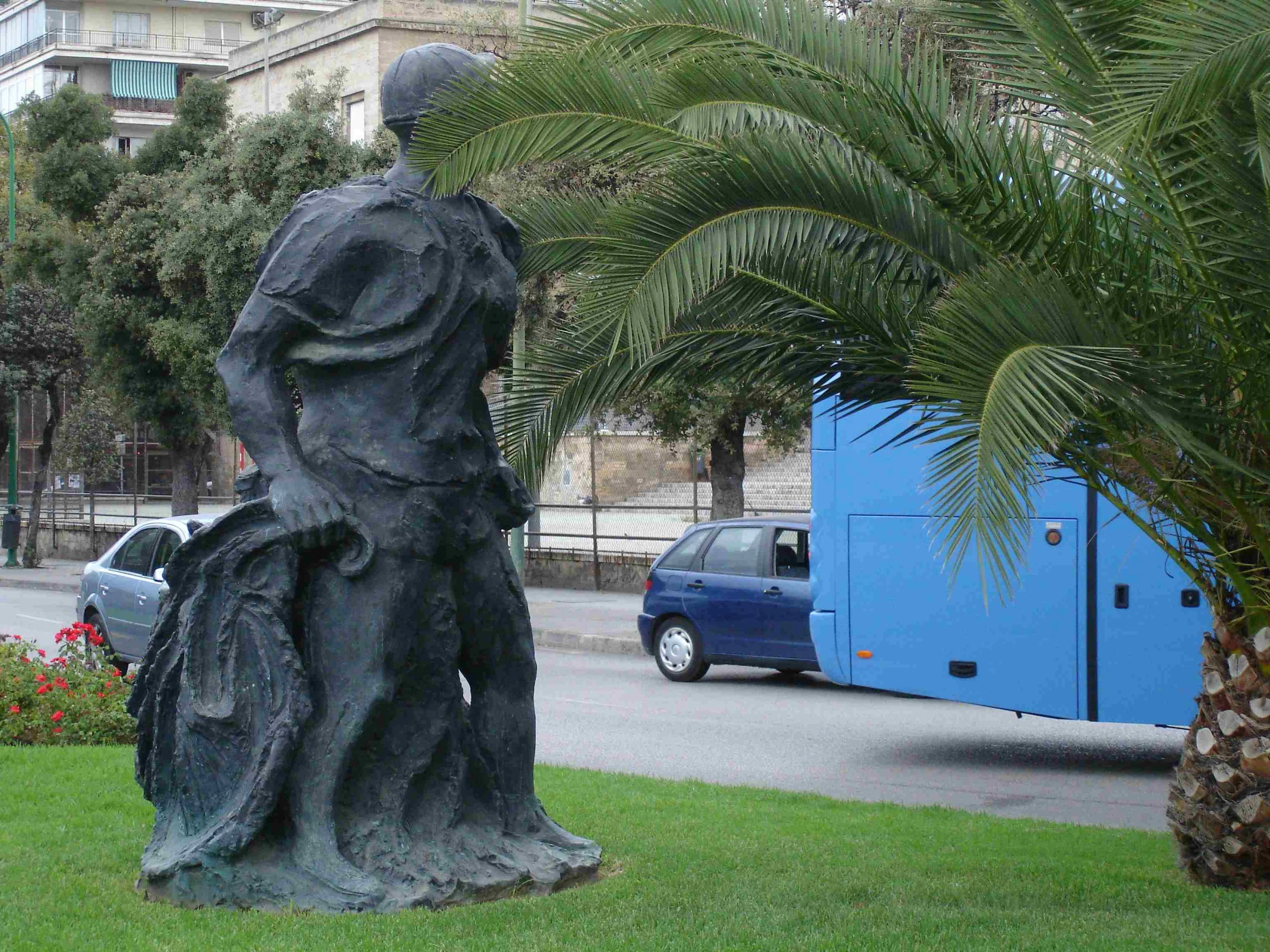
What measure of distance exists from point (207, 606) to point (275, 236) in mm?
1271

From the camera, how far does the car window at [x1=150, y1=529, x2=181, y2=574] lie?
43.0 feet

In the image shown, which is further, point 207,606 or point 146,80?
point 146,80

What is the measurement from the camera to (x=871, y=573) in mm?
10570

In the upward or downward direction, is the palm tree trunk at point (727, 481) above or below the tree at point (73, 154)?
below

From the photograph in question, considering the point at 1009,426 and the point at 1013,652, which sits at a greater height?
the point at 1009,426

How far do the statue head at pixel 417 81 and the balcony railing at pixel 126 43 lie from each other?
66.6m

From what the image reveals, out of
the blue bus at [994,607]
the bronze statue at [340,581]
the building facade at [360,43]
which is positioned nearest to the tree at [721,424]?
the blue bus at [994,607]

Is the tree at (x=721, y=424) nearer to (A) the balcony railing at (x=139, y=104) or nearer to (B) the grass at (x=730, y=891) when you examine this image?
(B) the grass at (x=730, y=891)

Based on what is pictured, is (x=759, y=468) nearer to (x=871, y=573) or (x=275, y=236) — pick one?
(x=871, y=573)

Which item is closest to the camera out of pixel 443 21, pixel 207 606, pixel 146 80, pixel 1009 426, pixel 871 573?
pixel 1009 426

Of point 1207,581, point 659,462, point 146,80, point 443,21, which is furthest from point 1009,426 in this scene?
point 146,80

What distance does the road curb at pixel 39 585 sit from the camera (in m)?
26.0

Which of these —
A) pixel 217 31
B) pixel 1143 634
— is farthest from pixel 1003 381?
pixel 217 31

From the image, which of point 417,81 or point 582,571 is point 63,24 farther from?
point 417,81
